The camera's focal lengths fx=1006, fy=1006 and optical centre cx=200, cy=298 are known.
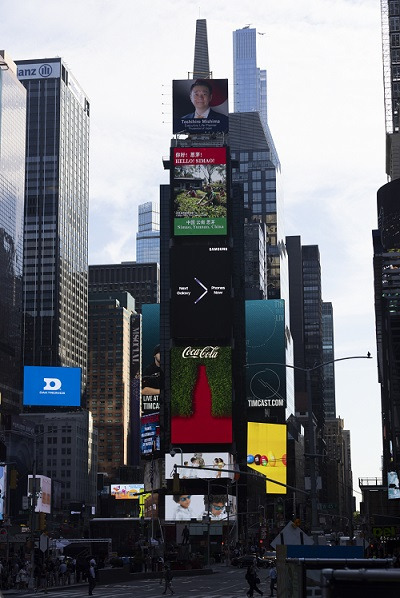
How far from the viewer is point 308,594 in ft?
59.3

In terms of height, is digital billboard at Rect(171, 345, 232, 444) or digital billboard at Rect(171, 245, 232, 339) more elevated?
digital billboard at Rect(171, 245, 232, 339)

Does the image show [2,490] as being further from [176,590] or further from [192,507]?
[176,590]

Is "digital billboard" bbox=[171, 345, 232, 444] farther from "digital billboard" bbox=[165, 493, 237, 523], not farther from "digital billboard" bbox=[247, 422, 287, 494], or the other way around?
"digital billboard" bbox=[247, 422, 287, 494]

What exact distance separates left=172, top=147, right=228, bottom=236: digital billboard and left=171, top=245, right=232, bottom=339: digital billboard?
3.61 metres

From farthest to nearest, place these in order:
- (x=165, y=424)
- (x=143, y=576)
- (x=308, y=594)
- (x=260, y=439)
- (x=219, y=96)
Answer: (x=260, y=439)
(x=165, y=424)
(x=219, y=96)
(x=143, y=576)
(x=308, y=594)

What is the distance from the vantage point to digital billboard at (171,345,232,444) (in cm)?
15475

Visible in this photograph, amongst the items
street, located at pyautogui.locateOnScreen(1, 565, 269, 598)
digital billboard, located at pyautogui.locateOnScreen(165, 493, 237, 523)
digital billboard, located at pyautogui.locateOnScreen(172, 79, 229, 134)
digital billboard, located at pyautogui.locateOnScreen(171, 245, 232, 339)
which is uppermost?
digital billboard, located at pyautogui.locateOnScreen(172, 79, 229, 134)

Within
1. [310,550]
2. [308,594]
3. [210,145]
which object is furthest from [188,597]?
[210,145]

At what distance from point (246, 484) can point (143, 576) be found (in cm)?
11357

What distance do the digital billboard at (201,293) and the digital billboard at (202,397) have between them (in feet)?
11.5

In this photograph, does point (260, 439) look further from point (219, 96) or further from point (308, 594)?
point (308, 594)

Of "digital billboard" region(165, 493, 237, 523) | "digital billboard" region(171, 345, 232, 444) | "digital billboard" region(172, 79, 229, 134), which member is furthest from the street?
"digital billboard" region(172, 79, 229, 134)

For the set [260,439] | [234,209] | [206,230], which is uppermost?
[234,209]

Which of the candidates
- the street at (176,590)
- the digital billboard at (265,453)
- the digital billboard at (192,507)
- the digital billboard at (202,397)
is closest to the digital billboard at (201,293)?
the digital billboard at (202,397)
